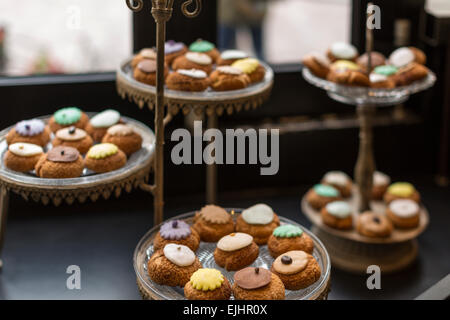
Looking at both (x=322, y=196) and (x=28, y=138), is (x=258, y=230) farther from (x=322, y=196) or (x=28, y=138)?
(x=322, y=196)

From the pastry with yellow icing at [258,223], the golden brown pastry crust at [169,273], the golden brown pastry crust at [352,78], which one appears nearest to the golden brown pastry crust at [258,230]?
the pastry with yellow icing at [258,223]

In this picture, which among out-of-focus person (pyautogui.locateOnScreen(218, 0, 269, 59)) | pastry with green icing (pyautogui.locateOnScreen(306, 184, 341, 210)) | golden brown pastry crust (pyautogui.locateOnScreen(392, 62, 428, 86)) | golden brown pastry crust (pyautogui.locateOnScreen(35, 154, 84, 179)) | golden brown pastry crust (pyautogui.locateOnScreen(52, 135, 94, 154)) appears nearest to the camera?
golden brown pastry crust (pyautogui.locateOnScreen(35, 154, 84, 179))

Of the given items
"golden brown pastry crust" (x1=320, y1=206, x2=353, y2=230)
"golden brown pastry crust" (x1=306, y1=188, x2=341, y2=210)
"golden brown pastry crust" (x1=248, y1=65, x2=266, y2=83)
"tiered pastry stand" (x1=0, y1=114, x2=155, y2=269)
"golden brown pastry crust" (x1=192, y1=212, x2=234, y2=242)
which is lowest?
"golden brown pastry crust" (x1=320, y1=206, x2=353, y2=230)

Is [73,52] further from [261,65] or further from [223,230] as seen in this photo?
[223,230]

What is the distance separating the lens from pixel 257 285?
1.40 meters

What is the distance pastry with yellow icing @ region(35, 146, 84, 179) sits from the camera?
1.67 metres

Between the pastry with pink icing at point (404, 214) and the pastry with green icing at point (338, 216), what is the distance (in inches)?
6.6

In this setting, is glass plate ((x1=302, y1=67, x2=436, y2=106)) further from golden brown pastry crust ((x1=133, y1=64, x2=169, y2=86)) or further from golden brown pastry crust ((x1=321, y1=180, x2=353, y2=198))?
golden brown pastry crust ((x1=133, y1=64, x2=169, y2=86))

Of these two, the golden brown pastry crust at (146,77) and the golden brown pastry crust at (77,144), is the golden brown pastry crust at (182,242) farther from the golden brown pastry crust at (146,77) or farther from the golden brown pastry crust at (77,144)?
the golden brown pastry crust at (146,77)

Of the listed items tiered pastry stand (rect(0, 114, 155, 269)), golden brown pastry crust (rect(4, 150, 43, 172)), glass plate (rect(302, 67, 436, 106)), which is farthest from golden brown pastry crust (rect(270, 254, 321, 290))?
glass plate (rect(302, 67, 436, 106))

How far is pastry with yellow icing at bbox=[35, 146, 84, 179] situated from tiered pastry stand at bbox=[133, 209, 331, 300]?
0.26 meters

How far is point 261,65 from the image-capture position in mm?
2102

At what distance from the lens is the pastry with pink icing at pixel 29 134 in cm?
184
